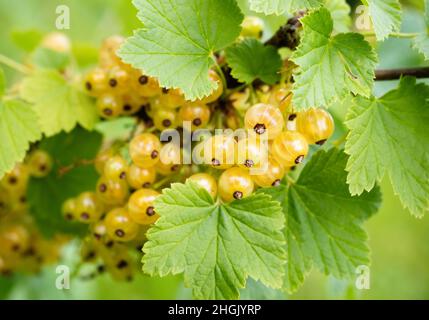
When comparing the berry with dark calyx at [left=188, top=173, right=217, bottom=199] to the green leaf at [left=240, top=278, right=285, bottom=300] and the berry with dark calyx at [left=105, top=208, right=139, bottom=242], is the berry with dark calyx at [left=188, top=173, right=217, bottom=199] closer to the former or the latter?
the berry with dark calyx at [left=105, top=208, right=139, bottom=242]

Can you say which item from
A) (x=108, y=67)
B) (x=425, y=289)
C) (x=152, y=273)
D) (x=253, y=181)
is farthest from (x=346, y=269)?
(x=425, y=289)

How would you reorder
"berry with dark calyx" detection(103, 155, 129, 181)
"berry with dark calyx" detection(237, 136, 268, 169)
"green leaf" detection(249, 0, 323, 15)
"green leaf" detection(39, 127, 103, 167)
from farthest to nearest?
"green leaf" detection(39, 127, 103, 167) → "berry with dark calyx" detection(103, 155, 129, 181) → "berry with dark calyx" detection(237, 136, 268, 169) → "green leaf" detection(249, 0, 323, 15)

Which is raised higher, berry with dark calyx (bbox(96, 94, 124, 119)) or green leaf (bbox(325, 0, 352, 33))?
green leaf (bbox(325, 0, 352, 33))

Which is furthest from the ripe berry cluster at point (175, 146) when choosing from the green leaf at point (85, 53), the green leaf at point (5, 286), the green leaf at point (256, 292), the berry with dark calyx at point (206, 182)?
the green leaf at point (5, 286)

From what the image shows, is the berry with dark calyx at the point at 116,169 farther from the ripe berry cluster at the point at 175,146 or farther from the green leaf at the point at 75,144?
the green leaf at the point at 75,144

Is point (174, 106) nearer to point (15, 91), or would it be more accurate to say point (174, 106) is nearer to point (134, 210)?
point (134, 210)

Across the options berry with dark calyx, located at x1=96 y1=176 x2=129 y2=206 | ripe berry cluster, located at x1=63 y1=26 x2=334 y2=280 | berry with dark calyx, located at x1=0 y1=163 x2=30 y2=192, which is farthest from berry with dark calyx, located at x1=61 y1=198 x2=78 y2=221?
berry with dark calyx, located at x1=0 y1=163 x2=30 y2=192
